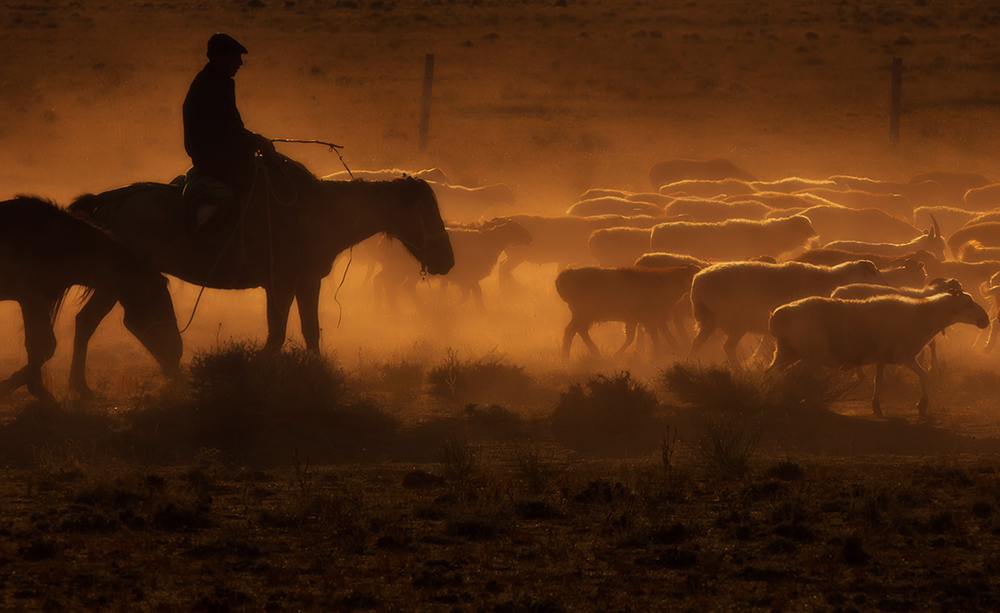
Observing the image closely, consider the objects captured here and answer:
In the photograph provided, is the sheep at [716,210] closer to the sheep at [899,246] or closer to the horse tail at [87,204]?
the sheep at [899,246]

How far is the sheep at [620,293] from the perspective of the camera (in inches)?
562

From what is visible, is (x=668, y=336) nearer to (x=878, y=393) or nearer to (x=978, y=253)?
(x=878, y=393)

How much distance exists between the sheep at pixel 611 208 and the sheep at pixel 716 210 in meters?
0.37

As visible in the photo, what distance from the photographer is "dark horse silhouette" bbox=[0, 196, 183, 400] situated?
9836mm

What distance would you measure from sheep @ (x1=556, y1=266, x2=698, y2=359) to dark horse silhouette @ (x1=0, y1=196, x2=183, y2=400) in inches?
230

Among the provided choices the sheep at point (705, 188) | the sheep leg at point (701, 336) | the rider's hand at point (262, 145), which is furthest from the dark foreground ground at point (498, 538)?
the sheep at point (705, 188)

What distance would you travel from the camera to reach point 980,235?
2061cm

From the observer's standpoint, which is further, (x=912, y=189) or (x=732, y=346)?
(x=912, y=189)

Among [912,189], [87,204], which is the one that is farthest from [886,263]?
[912,189]

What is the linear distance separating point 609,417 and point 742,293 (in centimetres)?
348

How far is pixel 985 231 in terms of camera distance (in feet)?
67.6

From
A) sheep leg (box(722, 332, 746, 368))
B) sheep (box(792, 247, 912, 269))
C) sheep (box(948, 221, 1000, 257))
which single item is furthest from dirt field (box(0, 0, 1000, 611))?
sheep (box(948, 221, 1000, 257))

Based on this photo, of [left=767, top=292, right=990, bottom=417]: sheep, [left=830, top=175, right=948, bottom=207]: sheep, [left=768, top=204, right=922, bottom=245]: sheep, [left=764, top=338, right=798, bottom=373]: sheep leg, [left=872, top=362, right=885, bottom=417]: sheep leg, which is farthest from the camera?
[left=830, top=175, right=948, bottom=207]: sheep

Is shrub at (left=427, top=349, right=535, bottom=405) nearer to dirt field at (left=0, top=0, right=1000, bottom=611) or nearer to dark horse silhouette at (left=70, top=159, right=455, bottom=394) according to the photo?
dirt field at (left=0, top=0, right=1000, bottom=611)
